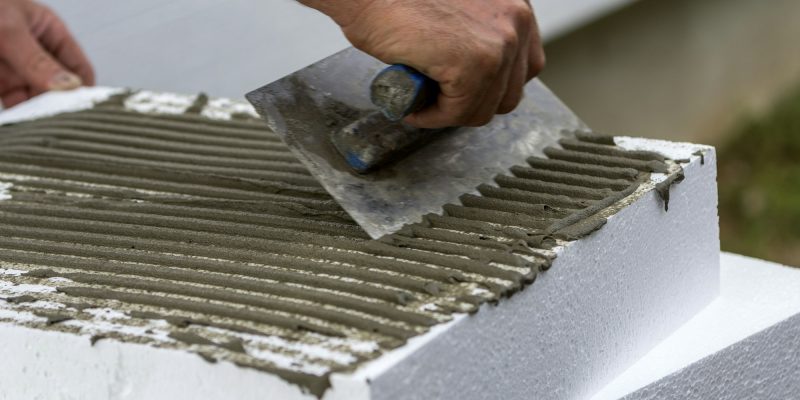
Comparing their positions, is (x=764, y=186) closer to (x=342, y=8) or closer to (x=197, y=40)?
(x=197, y=40)

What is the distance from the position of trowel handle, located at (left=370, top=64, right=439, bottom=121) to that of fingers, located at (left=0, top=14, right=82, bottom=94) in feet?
4.20

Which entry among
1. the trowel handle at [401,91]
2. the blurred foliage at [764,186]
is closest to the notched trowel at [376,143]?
the trowel handle at [401,91]

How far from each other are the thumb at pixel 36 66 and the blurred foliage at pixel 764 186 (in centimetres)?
269

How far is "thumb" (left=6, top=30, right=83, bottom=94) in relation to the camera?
113 inches

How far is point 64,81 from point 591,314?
61.4 inches

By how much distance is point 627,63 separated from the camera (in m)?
5.26

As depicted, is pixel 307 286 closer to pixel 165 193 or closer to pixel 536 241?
pixel 536 241

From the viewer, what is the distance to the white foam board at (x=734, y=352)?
1901mm

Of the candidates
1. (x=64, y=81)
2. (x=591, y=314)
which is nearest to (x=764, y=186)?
(x=64, y=81)

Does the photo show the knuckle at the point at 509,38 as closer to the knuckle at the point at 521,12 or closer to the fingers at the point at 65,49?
the knuckle at the point at 521,12

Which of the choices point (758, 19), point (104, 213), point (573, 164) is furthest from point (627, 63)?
point (104, 213)

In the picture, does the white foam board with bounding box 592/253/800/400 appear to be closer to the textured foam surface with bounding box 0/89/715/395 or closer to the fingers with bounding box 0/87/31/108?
the textured foam surface with bounding box 0/89/715/395

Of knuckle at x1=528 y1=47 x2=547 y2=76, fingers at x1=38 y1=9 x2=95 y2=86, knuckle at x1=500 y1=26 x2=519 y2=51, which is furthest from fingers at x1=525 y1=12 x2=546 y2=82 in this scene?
fingers at x1=38 y1=9 x2=95 y2=86

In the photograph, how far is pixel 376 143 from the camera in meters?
1.94
